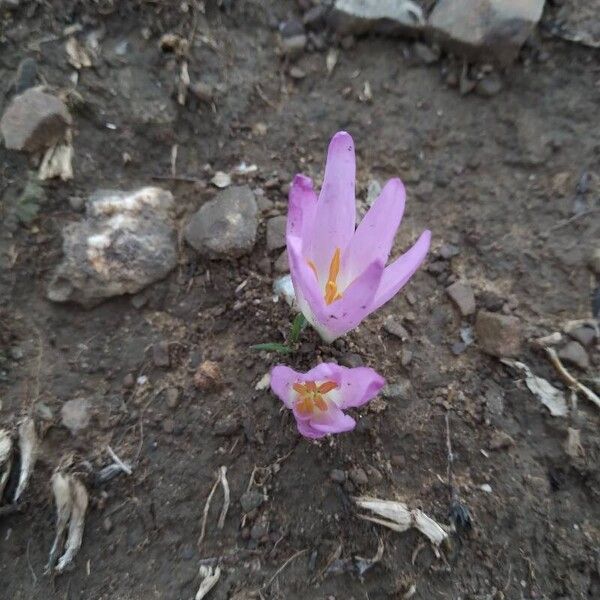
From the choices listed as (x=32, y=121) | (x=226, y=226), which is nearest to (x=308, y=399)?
(x=226, y=226)

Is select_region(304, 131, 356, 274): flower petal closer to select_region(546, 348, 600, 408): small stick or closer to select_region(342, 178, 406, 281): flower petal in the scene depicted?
select_region(342, 178, 406, 281): flower petal

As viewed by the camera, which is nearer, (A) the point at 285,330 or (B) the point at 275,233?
(A) the point at 285,330

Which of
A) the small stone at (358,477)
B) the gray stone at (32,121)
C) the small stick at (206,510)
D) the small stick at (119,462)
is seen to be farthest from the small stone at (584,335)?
the gray stone at (32,121)

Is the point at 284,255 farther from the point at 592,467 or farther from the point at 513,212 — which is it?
the point at 592,467

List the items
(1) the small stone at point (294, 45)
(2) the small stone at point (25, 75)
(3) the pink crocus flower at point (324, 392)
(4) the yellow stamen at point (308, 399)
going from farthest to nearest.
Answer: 1. (1) the small stone at point (294, 45)
2. (2) the small stone at point (25, 75)
3. (4) the yellow stamen at point (308, 399)
4. (3) the pink crocus flower at point (324, 392)

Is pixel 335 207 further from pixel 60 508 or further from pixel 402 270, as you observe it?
pixel 60 508

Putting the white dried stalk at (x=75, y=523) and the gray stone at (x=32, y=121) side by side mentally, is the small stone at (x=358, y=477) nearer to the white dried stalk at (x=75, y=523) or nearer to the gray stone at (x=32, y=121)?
the white dried stalk at (x=75, y=523)
